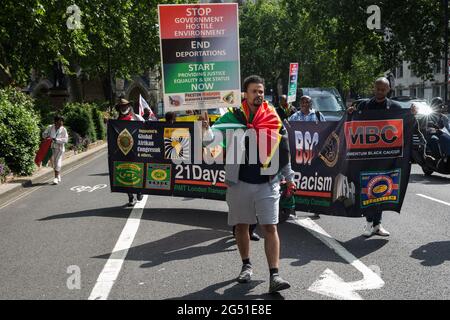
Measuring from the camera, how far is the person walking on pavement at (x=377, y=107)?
298 inches

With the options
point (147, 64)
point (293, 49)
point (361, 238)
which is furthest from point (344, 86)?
point (361, 238)

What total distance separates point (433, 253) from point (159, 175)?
503 cm

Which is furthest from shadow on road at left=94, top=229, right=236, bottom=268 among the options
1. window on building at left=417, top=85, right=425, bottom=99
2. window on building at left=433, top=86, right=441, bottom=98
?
window on building at left=417, top=85, right=425, bottom=99

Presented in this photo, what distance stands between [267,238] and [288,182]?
0.64 m

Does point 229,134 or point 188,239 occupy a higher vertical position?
point 229,134

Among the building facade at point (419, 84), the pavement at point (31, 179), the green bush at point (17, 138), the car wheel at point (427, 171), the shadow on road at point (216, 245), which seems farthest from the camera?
the building facade at point (419, 84)

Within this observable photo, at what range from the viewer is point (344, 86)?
57.1 meters

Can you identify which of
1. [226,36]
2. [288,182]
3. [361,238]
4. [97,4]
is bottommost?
[361,238]

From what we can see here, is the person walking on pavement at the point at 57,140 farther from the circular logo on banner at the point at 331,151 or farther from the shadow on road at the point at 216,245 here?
the circular logo on banner at the point at 331,151

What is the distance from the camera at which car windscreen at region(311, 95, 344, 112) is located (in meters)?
24.2

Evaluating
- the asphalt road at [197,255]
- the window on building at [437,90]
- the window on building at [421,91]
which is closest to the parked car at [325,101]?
the asphalt road at [197,255]

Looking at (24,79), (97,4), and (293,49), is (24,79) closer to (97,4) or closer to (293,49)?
(97,4)

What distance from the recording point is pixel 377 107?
26.0 ft

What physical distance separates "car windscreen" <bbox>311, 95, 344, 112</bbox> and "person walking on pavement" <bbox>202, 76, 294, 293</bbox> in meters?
18.9
